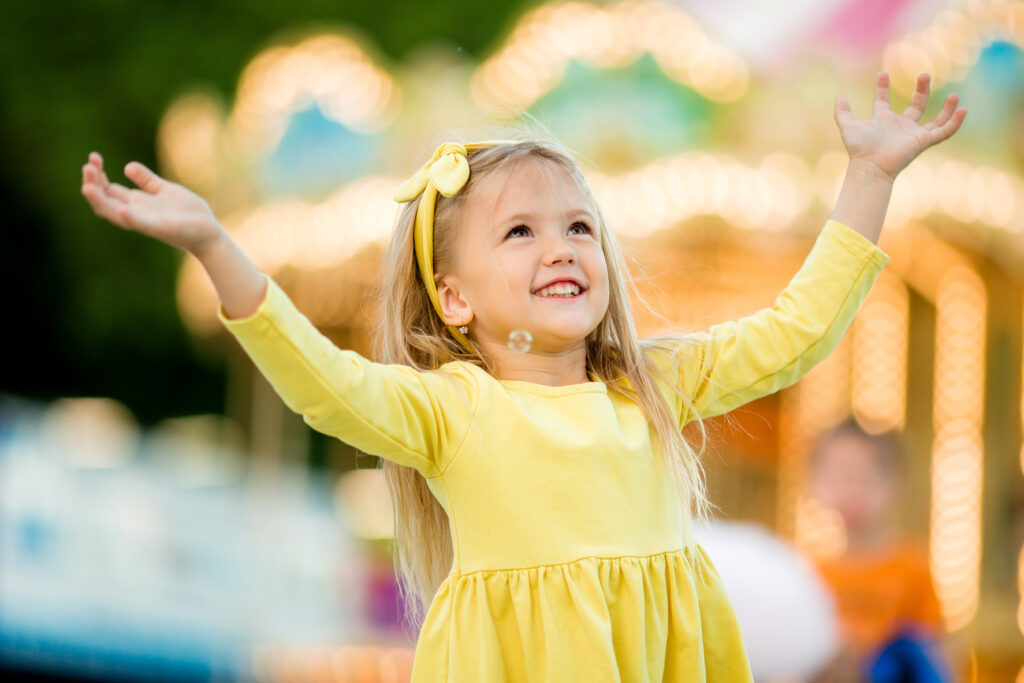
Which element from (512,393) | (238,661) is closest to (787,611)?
(512,393)

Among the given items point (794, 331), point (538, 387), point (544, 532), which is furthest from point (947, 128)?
point (544, 532)

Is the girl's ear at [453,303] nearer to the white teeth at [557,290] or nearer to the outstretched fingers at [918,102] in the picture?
the white teeth at [557,290]

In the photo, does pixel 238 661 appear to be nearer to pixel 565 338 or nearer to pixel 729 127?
pixel 729 127

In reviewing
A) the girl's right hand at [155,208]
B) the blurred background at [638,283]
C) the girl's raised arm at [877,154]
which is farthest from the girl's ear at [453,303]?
the blurred background at [638,283]

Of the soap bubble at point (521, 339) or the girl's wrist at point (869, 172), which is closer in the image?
the soap bubble at point (521, 339)

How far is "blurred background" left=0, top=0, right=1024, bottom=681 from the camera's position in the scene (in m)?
5.52

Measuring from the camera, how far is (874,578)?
156 inches

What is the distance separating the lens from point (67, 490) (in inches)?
287

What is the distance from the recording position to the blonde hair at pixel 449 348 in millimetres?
2127

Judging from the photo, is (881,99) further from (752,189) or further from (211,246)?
(752,189)

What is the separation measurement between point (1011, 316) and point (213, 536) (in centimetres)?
438

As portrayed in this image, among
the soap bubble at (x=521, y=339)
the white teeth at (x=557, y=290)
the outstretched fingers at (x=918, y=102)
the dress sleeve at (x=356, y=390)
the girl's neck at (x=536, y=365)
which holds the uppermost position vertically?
the outstretched fingers at (x=918, y=102)

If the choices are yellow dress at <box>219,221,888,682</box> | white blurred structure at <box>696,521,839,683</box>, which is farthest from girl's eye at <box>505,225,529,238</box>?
white blurred structure at <box>696,521,839,683</box>

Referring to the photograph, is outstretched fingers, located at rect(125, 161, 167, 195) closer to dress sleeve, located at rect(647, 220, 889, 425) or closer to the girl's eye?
the girl's eye
